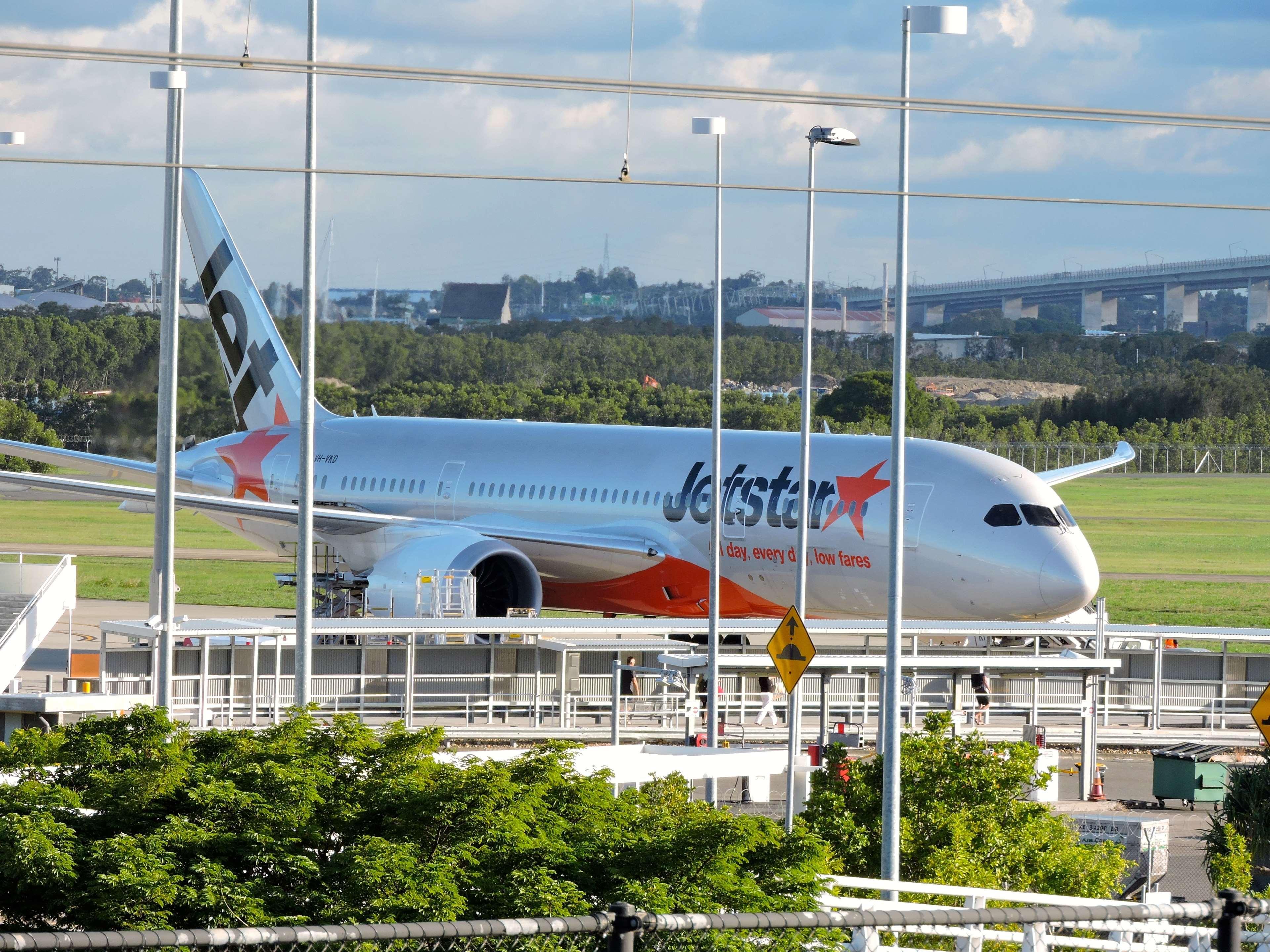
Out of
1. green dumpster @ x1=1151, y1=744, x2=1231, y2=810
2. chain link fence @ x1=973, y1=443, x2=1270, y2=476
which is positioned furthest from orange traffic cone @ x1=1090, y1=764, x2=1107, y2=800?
chain link fence @ x1=973, y1=443, x2=1270, y2=476

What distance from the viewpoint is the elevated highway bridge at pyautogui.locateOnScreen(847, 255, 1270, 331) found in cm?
12224

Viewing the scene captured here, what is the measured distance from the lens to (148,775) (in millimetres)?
9680

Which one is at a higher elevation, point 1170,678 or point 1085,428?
point 1085,428

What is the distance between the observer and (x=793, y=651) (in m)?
17.9

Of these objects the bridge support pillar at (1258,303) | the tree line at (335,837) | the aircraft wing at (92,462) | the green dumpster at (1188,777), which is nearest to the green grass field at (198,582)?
the aircraft wing at (92,462)

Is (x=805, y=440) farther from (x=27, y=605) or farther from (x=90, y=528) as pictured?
(x=90, y=528)

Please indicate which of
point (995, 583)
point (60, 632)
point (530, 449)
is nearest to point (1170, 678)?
point (995, 583)

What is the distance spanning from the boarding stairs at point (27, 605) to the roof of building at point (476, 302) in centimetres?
7649

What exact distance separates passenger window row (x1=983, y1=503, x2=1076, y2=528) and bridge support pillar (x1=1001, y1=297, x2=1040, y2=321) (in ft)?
359

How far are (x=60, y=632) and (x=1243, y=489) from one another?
82.9 meters

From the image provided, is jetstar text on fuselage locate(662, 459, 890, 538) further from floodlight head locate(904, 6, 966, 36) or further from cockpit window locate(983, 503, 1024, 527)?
floodlight head locate(904, 6, 966, 36)

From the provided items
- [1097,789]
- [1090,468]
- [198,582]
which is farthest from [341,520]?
[198,582]

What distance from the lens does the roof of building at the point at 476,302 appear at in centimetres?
10744

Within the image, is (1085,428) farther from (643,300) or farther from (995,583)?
(995,583)
